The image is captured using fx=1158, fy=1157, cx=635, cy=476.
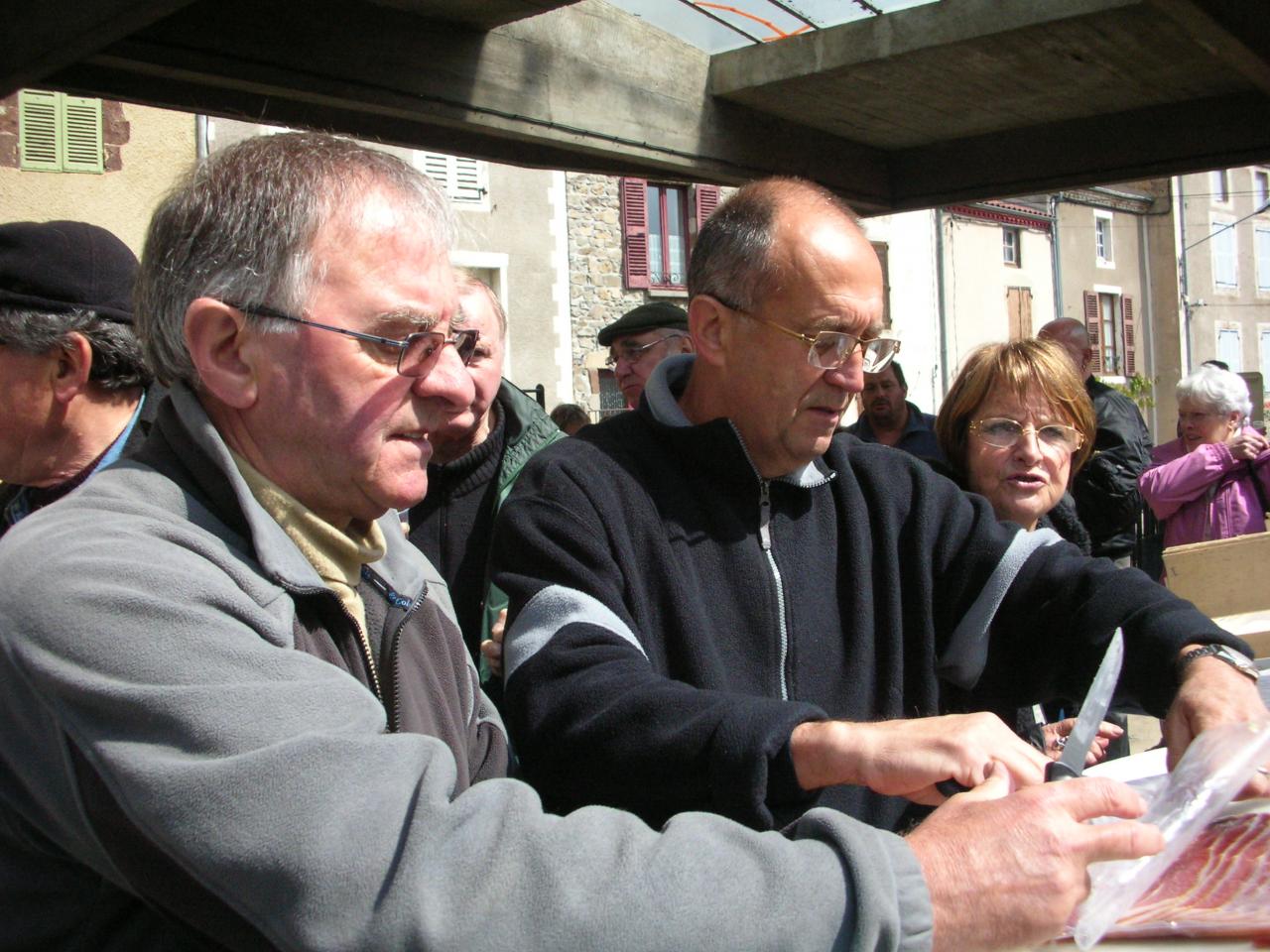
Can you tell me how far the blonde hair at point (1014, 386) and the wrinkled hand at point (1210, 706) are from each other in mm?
1329

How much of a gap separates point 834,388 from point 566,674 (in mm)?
793

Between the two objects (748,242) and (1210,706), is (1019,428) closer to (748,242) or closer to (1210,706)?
(748,242)

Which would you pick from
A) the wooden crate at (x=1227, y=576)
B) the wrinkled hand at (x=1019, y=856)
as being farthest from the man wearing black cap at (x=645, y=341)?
the wrinkled hand at (x=1019, y=856)

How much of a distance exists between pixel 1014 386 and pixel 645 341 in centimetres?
213

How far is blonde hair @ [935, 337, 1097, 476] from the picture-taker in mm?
3012

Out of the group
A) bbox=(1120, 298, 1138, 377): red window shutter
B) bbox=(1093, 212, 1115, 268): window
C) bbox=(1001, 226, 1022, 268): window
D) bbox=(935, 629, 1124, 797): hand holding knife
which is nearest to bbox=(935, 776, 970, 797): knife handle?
bbox=(935, 629, 1124, 797): hand holding knife

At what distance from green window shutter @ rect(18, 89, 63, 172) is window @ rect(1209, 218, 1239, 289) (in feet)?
92.0

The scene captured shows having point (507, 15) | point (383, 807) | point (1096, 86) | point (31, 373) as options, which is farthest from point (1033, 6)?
point (383, 807)

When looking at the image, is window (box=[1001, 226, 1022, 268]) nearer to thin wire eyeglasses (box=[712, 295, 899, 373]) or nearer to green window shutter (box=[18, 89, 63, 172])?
green window shutter (box=[18, 89, 63, 172])

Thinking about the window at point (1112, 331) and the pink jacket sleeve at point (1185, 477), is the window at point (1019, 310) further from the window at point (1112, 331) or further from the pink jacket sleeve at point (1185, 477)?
the pink jacket sleeve at point (1185, 477)

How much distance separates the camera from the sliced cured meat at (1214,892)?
1.18 m

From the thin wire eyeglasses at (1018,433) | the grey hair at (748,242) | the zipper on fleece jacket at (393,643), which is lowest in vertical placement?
the zipper on fleece jacket at (393,643)

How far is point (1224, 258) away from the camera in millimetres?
31188

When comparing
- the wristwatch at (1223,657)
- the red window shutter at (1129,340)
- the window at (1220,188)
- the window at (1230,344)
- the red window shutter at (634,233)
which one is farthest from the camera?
the window at (1230,344)
